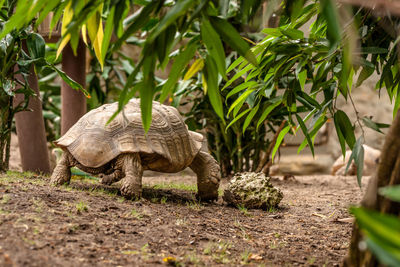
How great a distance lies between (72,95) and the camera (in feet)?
14.5

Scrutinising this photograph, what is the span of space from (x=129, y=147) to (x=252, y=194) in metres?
1.00

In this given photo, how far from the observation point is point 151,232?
2049 mm

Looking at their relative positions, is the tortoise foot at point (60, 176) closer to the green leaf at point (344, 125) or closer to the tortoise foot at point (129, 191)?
the tortoise foot at point (129, 191)

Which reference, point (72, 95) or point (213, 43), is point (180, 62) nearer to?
point (213, 43)

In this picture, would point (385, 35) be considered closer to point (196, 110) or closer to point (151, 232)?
point (151, 232)

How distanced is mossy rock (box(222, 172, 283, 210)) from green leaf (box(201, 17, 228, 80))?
178cm

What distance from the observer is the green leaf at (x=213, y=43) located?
53.1 inches

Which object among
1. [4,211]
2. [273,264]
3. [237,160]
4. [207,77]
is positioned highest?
[207,77]

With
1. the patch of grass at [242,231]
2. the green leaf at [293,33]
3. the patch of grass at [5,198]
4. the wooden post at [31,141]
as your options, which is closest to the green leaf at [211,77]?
the green leaf at [293,33]

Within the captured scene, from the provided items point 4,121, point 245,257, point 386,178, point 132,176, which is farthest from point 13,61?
point 386,178

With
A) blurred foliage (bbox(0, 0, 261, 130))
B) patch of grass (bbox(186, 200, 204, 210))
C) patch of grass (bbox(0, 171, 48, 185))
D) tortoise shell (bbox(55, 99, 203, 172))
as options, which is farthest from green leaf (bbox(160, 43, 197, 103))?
patch of grass (bbox(0, 171, 48, 185))

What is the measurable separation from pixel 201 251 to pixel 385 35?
146 cm

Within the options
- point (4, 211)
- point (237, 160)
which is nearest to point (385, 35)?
point (4, 211)

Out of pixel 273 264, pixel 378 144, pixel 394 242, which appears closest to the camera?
pixel 394 242
